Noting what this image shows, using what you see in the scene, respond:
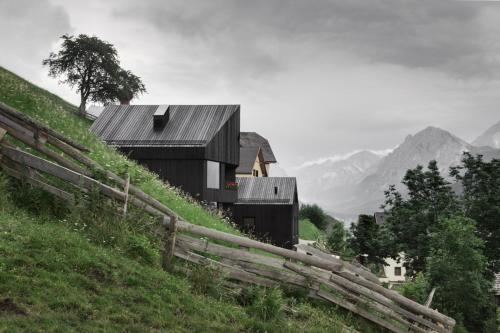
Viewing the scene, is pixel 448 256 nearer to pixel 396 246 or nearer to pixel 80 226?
pixel 396 246

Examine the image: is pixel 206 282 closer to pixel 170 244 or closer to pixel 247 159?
pixel 170 244

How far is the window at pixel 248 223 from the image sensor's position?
4614 cm

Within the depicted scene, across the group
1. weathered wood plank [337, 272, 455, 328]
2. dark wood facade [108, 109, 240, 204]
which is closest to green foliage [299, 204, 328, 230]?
dark wood facade [108, 109, 240, 204]

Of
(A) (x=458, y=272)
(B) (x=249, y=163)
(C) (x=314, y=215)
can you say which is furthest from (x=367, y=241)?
(C) (x=314, y=215)

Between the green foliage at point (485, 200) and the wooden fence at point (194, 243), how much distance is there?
41258 millimetres

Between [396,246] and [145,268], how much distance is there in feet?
150

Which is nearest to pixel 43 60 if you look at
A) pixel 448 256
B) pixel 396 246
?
pixel 396 246

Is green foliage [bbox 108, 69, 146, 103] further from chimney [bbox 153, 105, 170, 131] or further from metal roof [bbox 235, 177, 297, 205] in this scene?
chimney [bbox 153, 105, 170, 131]

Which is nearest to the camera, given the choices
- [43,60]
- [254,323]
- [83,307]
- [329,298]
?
[83,307]

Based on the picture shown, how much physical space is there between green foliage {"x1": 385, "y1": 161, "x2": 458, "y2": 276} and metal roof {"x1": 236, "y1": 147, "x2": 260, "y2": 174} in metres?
19.8

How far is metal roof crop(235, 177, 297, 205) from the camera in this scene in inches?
1848

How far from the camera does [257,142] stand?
286 ft

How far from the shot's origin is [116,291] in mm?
8320

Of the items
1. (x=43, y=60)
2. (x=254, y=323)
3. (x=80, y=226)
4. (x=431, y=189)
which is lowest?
(x=254, y=323)
